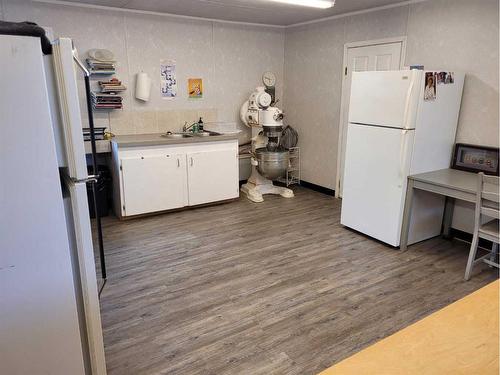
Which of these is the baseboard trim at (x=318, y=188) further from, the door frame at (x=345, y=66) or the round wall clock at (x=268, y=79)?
the round wall clock at (x=268, y=79)

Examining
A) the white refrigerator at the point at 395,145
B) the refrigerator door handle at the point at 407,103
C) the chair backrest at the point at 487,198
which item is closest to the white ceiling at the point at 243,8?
the white refrigerator at the point at 395,145

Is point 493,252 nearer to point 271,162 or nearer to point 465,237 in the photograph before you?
point 465,237

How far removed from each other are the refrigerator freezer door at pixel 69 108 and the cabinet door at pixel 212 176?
2.98m

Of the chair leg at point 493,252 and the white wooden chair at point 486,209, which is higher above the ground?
the white wooden chair at point 486,209

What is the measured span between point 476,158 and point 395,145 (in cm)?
81

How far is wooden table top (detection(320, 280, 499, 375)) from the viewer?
913mm

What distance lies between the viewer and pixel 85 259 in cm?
151

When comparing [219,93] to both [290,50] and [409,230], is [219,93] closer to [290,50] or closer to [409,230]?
[290,50]

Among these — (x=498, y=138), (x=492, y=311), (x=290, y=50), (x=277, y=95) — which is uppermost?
(x=290, y=50)

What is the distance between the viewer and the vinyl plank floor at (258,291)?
2156mm

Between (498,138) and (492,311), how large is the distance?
275 centimetres

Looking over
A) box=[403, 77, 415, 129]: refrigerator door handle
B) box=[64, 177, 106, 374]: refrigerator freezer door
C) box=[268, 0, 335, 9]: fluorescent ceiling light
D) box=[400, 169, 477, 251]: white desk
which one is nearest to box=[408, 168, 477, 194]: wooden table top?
box=[400, 169, 477, 251]: white desk

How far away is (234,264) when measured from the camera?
322cm

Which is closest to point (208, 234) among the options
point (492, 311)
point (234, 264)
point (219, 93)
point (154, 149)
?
point (234, 264)
